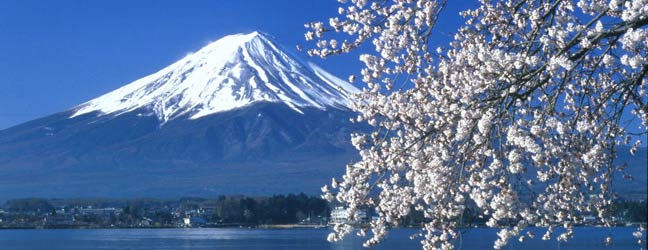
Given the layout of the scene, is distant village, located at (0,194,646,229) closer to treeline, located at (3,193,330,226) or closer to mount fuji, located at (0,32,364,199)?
treeline, located at (3,193,330,226)

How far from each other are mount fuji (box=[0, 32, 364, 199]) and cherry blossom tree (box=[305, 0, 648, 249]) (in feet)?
295

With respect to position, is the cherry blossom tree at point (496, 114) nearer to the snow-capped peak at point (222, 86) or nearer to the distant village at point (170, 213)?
the distant village at point (170, 213)

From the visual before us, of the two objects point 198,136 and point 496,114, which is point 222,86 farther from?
point 496,114

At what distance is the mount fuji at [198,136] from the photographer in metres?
109

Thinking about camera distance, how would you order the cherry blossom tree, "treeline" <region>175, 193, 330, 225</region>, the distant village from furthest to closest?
1. the distant village
2. "treeline" <region>175, 193, 330, 225</region>
3. the cherry blossom tree

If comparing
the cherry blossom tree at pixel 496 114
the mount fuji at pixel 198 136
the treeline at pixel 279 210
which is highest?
the mount fuji at pixel 198 136

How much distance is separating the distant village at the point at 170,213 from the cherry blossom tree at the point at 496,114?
50542 mm

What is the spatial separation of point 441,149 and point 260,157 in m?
116

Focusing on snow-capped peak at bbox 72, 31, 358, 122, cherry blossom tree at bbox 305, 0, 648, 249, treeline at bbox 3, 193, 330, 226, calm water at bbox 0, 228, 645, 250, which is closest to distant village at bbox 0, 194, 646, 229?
treeline at bbox 3, 193, 330, 226

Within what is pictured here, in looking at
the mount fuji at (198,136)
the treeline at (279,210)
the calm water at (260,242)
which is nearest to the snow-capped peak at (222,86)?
the mount fuji at (198,136)

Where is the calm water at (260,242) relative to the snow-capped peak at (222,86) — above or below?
below

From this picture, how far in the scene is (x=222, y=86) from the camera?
143 meters

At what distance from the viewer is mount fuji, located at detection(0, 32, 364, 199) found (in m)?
109

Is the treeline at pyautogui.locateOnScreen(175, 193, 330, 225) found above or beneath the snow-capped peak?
beneath
